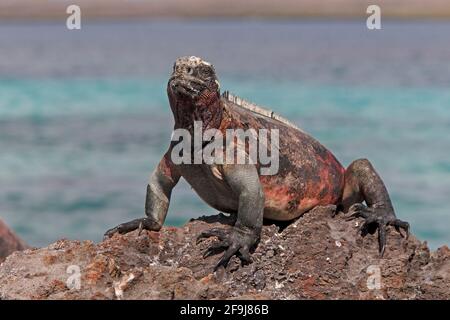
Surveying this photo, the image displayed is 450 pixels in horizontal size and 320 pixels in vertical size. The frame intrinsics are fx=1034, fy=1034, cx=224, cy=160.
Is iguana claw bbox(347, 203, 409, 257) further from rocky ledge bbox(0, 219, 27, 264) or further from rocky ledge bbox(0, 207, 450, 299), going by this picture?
rocky ledge bbox(0, 219, 27, 264)

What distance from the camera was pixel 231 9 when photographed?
137 m

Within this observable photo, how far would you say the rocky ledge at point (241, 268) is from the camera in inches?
259

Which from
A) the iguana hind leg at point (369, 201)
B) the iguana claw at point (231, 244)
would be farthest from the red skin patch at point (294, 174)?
the iguana claw at point (231, 244)

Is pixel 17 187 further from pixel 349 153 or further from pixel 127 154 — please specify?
pixel 349 153

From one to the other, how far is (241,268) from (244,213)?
1.40 ft

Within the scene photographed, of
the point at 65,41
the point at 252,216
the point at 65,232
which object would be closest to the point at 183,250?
the point at 252,216

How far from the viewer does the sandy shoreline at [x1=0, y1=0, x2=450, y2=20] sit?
398 ft

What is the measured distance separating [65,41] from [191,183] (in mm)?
74195

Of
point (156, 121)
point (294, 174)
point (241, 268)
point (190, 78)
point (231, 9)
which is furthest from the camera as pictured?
point (231, 9)

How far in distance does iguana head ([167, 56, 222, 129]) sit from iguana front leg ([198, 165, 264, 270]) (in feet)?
1.44

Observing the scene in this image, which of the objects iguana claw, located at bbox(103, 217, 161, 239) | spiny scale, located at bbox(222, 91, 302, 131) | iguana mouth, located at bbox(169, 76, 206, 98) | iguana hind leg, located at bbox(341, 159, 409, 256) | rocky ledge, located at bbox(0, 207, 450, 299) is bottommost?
rocky ledge, located at bbox(0, 207, 450, 299)

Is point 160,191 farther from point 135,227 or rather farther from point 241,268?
point 241,268

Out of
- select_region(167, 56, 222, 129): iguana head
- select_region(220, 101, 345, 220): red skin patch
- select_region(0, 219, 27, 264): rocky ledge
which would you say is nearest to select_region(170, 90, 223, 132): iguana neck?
select_region(167, 56, 222, 129): iguana head

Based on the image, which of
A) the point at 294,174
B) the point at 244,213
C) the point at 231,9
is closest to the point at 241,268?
the point at 244,213
